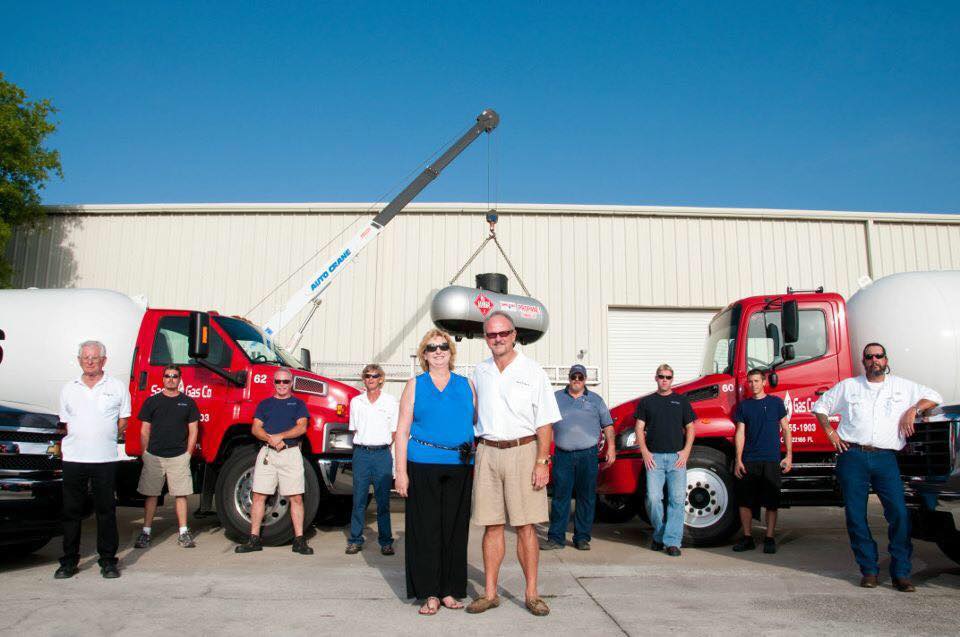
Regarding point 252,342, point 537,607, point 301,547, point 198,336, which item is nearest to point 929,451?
point 537,607

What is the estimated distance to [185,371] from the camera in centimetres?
771

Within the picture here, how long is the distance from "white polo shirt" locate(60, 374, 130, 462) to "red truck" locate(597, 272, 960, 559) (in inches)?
184

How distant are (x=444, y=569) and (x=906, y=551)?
10.9 ft

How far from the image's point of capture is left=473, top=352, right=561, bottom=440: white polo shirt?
4594 millimetres

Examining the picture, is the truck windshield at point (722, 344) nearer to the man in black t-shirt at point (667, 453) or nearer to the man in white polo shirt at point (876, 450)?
the man in black t-shirt at point (667, 453)

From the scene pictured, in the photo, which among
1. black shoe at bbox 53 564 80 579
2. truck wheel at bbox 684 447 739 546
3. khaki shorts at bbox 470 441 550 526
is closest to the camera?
khaki shorts at bbox 470 441 550 526

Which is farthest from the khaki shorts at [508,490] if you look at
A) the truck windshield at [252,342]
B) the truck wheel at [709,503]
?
the truck windshield at [252,342]

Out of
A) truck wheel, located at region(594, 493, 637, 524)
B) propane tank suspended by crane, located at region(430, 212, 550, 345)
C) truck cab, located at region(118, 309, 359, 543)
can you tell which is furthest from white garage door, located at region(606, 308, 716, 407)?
truck cab, located at region(118, 309, 359, 543)

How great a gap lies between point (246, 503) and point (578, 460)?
327 centimetres

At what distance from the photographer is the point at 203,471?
7836 millimetres

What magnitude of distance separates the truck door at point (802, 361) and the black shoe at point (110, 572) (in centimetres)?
583

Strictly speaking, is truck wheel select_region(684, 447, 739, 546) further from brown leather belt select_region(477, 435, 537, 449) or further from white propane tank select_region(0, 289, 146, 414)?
white propane tank select_region(0, 289, 146, 414)

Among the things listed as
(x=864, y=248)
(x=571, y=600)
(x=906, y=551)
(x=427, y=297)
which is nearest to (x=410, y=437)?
(x=571, y=600)

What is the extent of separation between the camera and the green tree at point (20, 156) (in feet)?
51.7
